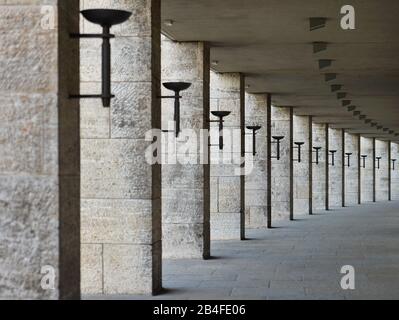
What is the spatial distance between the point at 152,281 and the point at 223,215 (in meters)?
8.81

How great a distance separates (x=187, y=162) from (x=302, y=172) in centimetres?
1622

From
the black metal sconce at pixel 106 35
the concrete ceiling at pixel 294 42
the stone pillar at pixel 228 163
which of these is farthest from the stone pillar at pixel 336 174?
the black metal sconce at pixel 106 35

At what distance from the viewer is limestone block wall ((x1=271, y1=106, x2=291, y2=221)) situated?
2681cm

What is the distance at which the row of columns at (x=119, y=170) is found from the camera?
643 centimetres

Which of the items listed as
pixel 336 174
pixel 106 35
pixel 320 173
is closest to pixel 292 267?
pixel 106 35

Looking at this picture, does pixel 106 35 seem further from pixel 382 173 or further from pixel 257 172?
pixel 382 173

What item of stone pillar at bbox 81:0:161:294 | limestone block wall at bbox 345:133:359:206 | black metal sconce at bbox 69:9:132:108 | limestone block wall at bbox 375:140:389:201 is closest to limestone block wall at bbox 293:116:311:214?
limestone block wall at bbox 345:133:359:206

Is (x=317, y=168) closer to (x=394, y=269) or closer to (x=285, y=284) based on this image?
(x=394, y=269)

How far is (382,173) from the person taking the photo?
48469mm

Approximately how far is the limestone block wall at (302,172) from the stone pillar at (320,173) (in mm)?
3277

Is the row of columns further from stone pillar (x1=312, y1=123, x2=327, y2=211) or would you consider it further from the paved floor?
stone pillar (x1=312, y1=123, x2=327, y2=211)

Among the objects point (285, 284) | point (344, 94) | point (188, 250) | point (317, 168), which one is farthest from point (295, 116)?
point (285, 284)

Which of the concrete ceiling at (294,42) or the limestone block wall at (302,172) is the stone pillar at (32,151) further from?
the limestone block wall at (302,172)

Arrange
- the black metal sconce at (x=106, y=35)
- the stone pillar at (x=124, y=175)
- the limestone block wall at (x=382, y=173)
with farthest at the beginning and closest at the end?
the limestone block wall at (x=382, y=173), the stone pillar at (x=124, y=175), the black metal sconce at (x=106, y=35)
